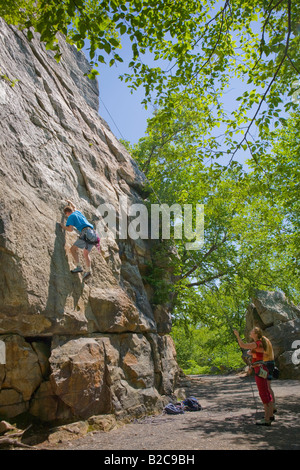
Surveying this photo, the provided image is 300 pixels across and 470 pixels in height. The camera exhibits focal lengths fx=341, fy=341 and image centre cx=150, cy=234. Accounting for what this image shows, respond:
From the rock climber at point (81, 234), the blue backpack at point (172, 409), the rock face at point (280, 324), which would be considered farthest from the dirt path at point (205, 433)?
the rock face at point (280, 324)

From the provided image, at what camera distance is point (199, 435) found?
6.20 meters

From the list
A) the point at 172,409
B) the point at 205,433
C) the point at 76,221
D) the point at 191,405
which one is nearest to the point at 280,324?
the point at 191,405

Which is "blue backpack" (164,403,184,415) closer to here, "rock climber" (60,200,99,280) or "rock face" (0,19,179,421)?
"rock face" (0,19,179,421)

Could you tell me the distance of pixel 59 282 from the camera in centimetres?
727

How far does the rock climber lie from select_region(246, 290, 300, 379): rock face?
40.7ft

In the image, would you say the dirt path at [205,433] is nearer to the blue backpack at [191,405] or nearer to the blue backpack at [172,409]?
the blue backpack at [172,409]

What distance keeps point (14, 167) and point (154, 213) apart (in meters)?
6.62

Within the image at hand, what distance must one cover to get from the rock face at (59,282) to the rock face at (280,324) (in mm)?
7595

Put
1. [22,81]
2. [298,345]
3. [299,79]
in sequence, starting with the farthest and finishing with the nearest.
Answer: [298,345]
[22,81]
[299,79]

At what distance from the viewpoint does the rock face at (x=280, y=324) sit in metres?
16.0

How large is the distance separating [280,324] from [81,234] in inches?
545

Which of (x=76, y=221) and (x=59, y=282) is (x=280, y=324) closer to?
(x=76, y=221)

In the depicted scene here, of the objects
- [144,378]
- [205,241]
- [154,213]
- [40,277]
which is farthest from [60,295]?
[205,241]
